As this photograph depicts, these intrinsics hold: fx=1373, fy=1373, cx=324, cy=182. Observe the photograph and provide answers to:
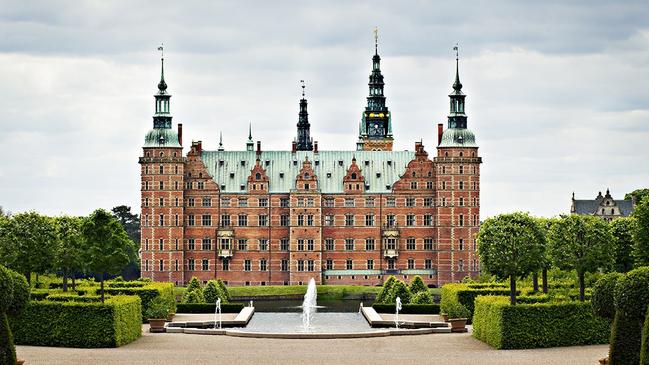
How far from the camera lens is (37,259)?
62594 mm

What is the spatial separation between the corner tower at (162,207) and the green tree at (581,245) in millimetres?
56966

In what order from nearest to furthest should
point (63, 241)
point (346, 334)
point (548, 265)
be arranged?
point (346, 334), point (548, 265), point (63, 241)

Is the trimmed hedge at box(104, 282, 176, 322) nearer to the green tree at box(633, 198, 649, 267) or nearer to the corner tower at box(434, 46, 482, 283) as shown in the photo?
the green tree at box(633, 198, 649, 267)

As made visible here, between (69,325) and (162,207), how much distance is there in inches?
2485

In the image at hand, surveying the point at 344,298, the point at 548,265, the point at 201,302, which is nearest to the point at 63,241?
the point at 201,302

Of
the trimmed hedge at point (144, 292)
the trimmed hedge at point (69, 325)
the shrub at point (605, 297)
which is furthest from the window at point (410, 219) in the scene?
the shrub at point (605, 297)

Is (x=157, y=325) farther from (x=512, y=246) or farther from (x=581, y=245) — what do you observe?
(x=581, y=245)

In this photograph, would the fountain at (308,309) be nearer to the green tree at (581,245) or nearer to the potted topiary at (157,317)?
the potted topiary at (157,317)

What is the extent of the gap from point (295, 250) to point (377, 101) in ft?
110

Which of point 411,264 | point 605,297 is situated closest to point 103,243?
point 605,297

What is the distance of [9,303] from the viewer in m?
39.0

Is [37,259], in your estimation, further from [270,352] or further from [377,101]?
[377,101]

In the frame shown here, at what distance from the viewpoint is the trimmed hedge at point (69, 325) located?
160 feet

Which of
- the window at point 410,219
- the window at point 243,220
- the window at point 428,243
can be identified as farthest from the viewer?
the window at point 243,220
